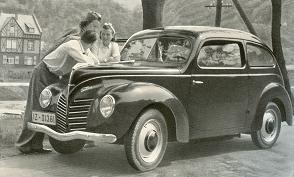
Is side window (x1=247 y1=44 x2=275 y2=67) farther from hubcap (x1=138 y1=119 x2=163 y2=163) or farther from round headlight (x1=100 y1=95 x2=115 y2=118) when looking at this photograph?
round headlight (x1=100 y1=95 x2=115 y2=118)

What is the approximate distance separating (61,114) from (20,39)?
22.5ft

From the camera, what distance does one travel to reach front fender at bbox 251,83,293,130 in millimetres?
7109

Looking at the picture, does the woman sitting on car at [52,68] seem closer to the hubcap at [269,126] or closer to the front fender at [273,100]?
the front fender at [273,100]

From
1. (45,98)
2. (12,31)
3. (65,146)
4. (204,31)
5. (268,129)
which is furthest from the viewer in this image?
(12,31)

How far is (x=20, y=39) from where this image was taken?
11953 mm

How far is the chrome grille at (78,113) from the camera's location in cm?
534

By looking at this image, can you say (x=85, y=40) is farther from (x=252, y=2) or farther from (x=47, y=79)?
(x=252, y=2)

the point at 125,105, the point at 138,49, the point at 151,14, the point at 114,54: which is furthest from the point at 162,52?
the point at 151,14

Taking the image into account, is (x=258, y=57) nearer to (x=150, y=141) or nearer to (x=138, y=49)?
(x=138, y=49)

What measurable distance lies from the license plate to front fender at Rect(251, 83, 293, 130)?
2828 mm

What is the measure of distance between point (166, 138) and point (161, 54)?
1215mm

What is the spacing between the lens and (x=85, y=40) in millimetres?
5926

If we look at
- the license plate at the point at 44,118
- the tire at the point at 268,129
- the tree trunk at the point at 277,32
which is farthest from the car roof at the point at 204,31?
the tree trunk at the point at 277,32

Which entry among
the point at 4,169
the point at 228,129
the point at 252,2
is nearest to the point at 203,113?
the point at 228,129
